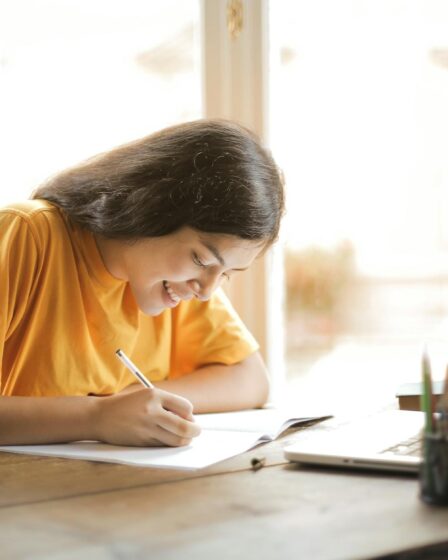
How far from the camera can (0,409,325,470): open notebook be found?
46.1 inches

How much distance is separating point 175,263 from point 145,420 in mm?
341

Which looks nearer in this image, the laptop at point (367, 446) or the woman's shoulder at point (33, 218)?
the laptop at point (367, 446)

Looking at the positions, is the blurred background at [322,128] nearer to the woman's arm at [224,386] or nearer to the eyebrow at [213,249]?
the woman's arm at [224,386]

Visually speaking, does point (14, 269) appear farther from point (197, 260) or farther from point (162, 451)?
point (162, 451)

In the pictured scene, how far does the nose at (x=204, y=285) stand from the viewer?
1.54 m

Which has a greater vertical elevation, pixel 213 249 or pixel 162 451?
pixel 213 249

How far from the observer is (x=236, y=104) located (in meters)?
2.28

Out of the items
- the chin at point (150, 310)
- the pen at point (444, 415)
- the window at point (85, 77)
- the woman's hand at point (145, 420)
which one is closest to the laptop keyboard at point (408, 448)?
the pen at point (444, 415)

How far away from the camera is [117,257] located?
1.63 metres

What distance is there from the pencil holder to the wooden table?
0.6 inches

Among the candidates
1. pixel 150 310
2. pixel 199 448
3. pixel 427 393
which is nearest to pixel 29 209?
pixel 150 310

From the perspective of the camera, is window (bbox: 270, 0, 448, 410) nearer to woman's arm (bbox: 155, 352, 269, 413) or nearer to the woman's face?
woman's arm (bbox: 155, 352, 269, 413)

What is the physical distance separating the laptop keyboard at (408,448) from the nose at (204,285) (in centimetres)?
47

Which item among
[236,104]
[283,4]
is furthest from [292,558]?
[283,4]
